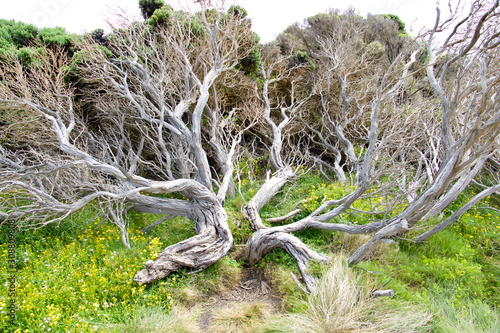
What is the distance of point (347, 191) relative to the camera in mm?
6801

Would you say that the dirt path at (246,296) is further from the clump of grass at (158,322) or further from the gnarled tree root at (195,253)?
the gnarled tree root at (195,253)

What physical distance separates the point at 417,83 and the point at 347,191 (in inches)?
215

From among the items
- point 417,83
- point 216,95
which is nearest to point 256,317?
point 216,95

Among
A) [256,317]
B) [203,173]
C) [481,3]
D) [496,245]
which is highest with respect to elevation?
[481,3]

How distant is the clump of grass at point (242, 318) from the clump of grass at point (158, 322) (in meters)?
0.32

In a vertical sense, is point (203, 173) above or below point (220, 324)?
above

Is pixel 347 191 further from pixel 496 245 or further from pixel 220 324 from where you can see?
pixel 220 324

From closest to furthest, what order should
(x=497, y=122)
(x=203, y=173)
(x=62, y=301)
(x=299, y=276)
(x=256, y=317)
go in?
(x=497, y=122) → (x=62, y=301) → (x=256, y=317) → (x=299, y=276) → (x=203, y=173)

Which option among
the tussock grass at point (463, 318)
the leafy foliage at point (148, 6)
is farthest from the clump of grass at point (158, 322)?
the leafy foliage at point (148, 6)

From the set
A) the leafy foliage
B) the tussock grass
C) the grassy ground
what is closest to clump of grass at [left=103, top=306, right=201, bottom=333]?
the grassy ground

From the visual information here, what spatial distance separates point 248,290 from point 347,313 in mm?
Answer: 1964

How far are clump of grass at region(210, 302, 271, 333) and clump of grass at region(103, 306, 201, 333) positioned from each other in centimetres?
32

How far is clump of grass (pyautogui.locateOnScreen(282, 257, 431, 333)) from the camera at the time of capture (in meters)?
3.32

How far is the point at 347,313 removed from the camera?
3492 mm
